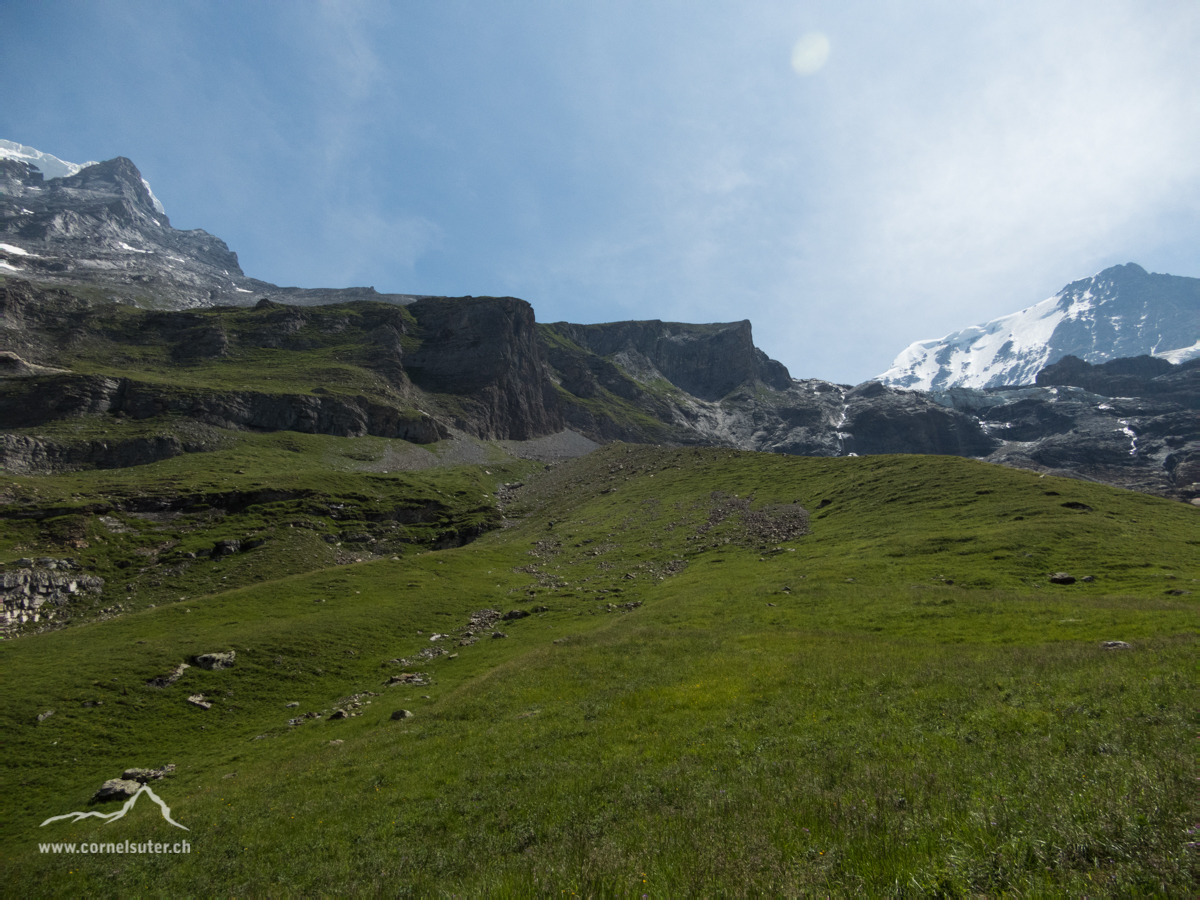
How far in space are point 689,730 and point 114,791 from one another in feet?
84.8

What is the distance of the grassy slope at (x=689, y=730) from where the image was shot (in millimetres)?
8180

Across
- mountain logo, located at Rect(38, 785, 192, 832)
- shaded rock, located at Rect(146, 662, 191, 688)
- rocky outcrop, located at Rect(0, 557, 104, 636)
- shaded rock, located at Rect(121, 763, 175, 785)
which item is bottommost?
shaded rock, located at Rect(121, 763, 175, 785)

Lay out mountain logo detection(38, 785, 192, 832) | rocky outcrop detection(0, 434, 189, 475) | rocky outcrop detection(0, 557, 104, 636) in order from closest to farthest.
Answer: mountain logo detection(38, 785, 192, 832), rocky outcrop detection(0, 557, 104, 636), rocky outcrop detection(0, 434, 189, 475)

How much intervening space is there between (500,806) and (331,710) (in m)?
22.3

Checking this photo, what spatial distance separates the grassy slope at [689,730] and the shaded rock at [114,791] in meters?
0.67

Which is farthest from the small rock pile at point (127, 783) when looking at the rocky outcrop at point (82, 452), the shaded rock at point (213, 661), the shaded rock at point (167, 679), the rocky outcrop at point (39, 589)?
the rocky outcrop at point (82, 452)

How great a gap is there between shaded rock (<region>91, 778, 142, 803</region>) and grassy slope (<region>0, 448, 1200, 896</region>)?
0.67 meters

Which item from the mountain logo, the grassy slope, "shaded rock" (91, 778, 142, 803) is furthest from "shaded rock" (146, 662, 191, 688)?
the mountain logo

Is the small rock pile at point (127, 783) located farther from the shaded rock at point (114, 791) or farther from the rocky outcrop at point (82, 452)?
the rocky outcrop at point (82, 452)

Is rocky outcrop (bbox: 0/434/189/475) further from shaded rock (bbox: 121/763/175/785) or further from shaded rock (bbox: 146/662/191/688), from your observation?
shaded rock (bbox: 121/763/175/785)

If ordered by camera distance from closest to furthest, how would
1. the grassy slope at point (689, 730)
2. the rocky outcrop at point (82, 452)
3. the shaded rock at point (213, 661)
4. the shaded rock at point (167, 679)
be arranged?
1. the grassy slope at point (689, 730)
2. the shaded rock at point (167, 679)
3. the shaded rock at point (213, 661)
4. the rocky outcrop at point (82, 452)

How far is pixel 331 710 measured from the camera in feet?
101

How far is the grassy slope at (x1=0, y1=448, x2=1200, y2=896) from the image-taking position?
8180mm

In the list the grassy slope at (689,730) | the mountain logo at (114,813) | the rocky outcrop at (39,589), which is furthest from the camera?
the rocky outcrop at (39,589)
